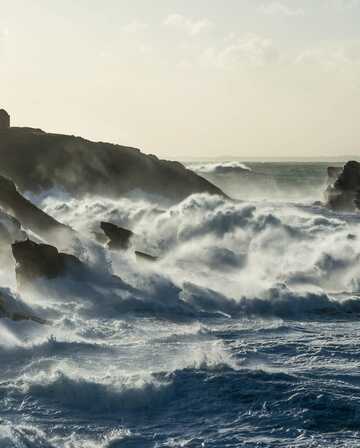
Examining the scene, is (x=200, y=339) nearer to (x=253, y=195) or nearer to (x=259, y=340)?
(x=259, y=340)

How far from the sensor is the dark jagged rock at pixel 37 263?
1029 inches

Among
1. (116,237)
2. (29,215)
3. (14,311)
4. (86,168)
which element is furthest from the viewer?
(86,168)

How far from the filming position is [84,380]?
16.7 meters

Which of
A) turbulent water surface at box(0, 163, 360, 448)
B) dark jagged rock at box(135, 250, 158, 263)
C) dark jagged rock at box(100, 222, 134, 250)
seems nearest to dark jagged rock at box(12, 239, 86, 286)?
turbulent water surface at box(0, 163, 360, 448)

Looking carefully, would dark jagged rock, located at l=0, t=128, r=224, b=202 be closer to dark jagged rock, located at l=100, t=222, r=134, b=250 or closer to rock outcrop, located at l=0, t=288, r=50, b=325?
dark jagged rock, located at l=100, t=222, r=134, b=250

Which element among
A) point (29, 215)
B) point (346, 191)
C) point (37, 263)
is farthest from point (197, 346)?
point (346, 191)

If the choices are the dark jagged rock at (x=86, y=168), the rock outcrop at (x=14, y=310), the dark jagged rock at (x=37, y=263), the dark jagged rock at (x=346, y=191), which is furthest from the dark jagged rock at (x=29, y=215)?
the dark jagged rock at (x=346, y=191)

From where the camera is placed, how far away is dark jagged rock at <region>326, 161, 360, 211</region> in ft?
199

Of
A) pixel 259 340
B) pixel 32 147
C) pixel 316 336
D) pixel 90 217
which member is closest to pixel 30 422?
pixel 259 340

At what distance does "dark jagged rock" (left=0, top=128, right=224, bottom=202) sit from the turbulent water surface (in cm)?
1589

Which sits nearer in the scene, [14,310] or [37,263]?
[14,310]

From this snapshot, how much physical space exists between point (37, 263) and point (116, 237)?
22.4ft

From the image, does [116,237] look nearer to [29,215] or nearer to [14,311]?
[29,215]

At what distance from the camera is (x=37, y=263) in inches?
1047
